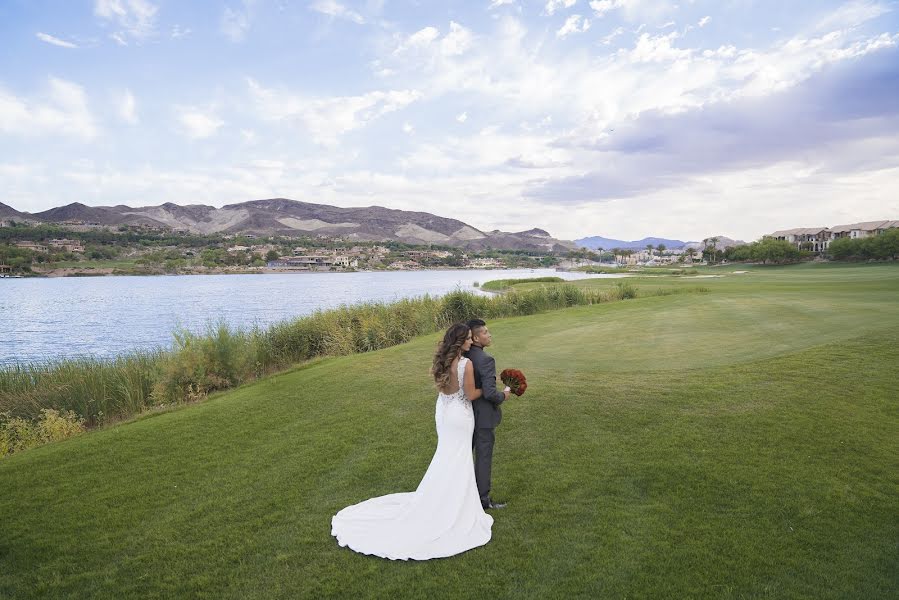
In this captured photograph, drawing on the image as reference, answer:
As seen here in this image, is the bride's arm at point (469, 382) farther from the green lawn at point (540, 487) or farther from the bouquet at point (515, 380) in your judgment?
the green lawn at point (540, 487)

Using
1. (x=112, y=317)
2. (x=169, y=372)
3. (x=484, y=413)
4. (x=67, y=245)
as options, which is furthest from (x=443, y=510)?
(x=67, y=245)

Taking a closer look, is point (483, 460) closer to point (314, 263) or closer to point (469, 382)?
point (469, 382)

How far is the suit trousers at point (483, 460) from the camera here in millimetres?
6484

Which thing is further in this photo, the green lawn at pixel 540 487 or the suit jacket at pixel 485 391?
the suit jacket at pixel 485 391

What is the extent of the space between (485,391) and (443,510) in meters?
1.43

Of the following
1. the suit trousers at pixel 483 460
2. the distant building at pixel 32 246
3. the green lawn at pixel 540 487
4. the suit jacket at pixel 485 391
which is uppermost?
the distant building at pixel 32 246

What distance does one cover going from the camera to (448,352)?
6.00 m

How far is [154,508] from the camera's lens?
687cm

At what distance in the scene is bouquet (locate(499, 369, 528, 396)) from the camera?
639 cm

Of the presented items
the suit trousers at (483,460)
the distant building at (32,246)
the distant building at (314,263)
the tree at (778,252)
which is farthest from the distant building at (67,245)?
the tree at (778,252)

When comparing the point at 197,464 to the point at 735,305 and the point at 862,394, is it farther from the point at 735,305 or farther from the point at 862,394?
the point at 735,305

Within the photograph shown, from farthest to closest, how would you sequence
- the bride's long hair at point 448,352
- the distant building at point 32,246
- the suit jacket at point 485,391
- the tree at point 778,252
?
the distant building at point 32,246 → the tree at point 778,252 → the suit jacket at point 485,391 → the bride's long hair at point 448,352

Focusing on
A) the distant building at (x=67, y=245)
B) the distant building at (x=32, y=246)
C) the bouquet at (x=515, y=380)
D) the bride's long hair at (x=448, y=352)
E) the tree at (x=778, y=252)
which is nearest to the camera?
the bride's long hair at (x=448, y=352)

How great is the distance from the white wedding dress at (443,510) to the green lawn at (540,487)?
0.26 metres
